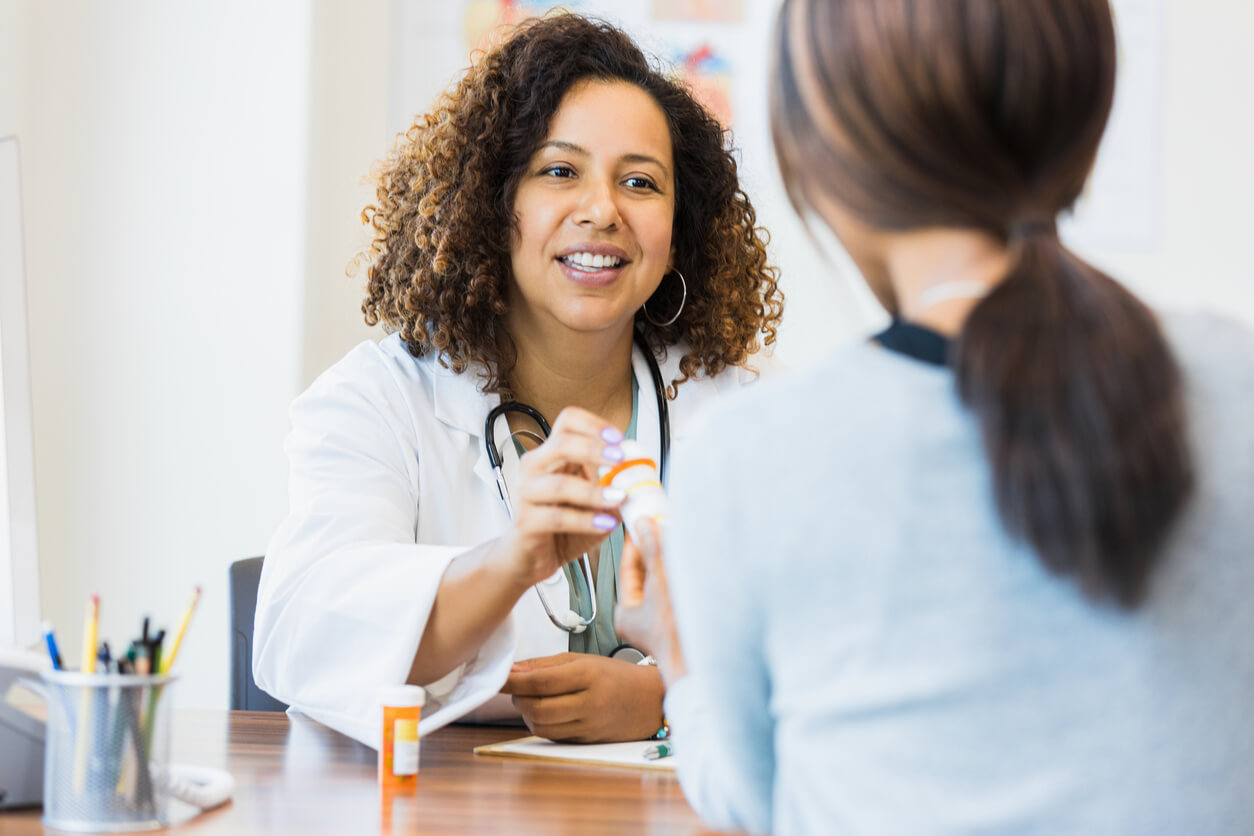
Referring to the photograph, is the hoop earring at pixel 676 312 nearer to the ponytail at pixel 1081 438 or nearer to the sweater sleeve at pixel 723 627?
the sweater sleeve at pixel 723 627

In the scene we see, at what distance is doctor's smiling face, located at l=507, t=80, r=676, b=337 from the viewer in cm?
169

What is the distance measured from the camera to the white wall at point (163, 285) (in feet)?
8.23

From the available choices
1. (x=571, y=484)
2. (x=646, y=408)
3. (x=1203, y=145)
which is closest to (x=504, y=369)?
(x=646, y=408)

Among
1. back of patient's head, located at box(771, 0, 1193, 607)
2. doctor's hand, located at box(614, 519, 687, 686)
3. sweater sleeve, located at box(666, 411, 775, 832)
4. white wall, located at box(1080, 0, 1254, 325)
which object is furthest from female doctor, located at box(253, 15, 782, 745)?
white wall, located at box(1080, 0, 1254, 325)

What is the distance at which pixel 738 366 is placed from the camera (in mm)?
1916

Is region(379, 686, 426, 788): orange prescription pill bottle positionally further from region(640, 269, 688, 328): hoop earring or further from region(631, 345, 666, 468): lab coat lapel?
region(640, 269, 688, 328): hoop earring

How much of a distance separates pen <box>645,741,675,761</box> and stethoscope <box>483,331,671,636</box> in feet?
0.91

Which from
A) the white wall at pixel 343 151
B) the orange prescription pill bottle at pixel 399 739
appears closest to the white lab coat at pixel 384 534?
the orange prescription pill bottle at pixel 399 739

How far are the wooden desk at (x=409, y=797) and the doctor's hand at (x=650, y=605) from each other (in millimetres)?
152

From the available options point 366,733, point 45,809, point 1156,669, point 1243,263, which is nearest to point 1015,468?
point 1156,669

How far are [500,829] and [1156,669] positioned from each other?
20.0 inches

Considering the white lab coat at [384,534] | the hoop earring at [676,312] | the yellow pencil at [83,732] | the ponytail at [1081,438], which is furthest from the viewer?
the hoop earring at [676,312]

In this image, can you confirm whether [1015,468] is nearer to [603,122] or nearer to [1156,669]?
[1156,669]

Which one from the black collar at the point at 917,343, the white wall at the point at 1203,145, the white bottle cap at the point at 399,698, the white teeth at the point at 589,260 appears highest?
the white wall at the point at 1203,145
